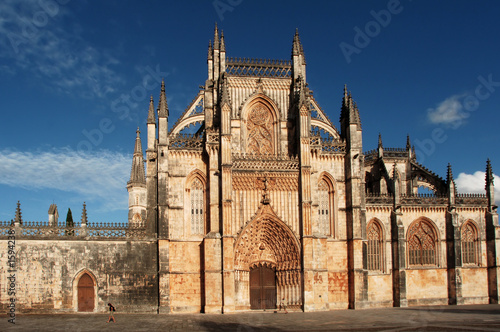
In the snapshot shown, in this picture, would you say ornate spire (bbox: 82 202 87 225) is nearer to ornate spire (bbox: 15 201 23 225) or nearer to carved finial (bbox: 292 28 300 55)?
ornate spire (bbox: 15 201 23 225)

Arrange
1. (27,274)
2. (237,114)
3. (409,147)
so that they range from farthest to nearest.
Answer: (409,147) < (237,114) < (27,274)

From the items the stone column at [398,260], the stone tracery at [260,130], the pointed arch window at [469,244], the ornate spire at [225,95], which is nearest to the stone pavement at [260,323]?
the stone column at [398,260]

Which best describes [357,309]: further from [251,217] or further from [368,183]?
[368,183]

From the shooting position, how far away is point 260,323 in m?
26.6

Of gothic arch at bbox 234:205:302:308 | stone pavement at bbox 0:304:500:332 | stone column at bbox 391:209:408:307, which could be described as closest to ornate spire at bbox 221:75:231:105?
gothic arch at bbox 234:205:302:308

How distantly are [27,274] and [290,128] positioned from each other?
21016 mm

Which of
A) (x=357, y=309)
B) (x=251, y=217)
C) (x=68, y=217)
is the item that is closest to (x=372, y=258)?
(x=357, y=309)

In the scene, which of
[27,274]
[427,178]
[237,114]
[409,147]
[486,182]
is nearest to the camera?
[27,274]

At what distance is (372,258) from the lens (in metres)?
40.8

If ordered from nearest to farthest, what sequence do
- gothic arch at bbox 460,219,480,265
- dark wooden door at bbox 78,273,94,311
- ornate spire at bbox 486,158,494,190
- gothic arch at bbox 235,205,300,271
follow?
dark wooden door at bbox 78,273,94,311, gothic arch at bbox 235,205,300,271, gothic arch at bbox 460,219,480,265, ornate spire at bbox 486,158,494,190

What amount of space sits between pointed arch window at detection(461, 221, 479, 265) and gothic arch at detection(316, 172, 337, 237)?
1235 centimetres

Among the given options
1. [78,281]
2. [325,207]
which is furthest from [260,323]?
[325,207]

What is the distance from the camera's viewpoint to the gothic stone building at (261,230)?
33.7 meters

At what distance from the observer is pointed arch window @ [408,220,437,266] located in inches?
1634
